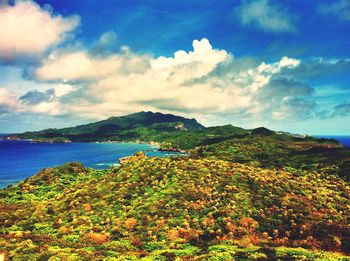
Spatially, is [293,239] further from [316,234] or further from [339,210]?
[339,210]

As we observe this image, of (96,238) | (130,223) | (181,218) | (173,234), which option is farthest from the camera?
(181,218)

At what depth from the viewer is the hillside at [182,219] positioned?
35.4 metres

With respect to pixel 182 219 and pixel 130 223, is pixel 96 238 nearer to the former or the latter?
pixel 130 223

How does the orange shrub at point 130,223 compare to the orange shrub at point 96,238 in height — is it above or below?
above

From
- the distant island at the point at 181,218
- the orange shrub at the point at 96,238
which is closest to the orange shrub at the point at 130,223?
the distant island at the point at 181,218

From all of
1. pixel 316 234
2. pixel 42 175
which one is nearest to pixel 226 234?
pixel 316 234

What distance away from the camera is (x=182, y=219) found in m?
48.2

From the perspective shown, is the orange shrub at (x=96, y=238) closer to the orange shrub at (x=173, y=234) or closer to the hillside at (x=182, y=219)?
the hillside at (x=182, y=219)

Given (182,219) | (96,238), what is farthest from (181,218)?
(96,238)

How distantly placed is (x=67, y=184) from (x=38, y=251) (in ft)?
187

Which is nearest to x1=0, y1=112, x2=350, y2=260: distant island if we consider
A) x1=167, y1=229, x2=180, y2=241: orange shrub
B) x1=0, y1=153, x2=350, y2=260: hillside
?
x1=167, y1=229, x2=180, y2=241: orange shrub

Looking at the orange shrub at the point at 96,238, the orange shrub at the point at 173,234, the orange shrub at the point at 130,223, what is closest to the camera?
the orange shrub at the point at 96,238

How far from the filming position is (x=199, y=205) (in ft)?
173

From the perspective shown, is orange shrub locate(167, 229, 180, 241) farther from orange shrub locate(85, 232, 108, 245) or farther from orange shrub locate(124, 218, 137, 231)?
orange shrub locate(85, 232, 108, 245)
